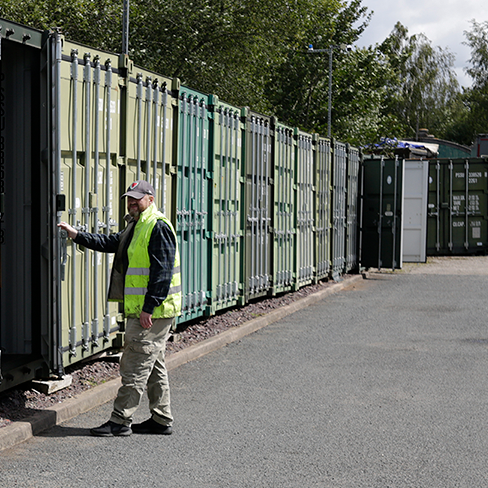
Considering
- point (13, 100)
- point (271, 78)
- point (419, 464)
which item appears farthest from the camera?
point (271, 78)

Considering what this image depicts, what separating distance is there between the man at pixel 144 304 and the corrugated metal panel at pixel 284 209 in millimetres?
7190

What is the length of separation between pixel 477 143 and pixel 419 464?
29.1m

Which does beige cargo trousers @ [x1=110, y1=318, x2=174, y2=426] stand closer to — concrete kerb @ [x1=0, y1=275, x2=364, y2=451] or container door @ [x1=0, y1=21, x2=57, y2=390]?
concrete kerb @ [x1=0, y1=275, x2=364, y2=451]

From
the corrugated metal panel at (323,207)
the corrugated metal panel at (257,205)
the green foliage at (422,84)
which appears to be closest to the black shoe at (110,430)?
the corrugated metal panel at (257,205)

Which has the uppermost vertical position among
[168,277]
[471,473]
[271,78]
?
[271,78]

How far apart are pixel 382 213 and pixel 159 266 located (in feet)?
45.9

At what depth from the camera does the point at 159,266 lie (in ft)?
19.4

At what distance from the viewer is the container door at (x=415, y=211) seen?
20000 mm

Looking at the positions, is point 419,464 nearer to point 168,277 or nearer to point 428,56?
point 168,277

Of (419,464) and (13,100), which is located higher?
(13,100)

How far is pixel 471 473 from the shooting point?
5246 mm

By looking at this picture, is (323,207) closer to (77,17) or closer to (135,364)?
(135,364)

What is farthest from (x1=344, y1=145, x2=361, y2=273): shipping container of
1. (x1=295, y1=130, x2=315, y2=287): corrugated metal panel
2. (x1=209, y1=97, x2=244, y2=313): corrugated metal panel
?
(x1=209, y1=97, x2=244, y2=313): corrugated metal panel

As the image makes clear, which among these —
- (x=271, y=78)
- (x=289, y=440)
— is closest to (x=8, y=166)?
(x=289, y=440)
